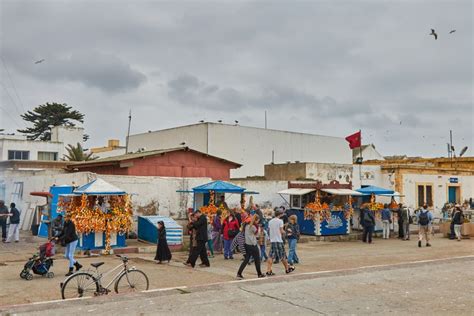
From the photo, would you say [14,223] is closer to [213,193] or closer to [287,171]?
[213,193]

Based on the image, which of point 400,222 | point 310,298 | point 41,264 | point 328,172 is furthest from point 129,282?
point 328,172

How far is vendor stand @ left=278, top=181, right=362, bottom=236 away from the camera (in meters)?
22.7

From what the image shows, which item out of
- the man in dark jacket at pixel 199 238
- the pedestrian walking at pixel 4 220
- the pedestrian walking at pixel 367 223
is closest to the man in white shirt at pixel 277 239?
the man in dark jacket at pixel 199 238

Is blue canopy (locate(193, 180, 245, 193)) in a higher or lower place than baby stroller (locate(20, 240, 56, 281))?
higher

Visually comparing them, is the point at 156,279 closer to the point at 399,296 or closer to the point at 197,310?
the point at 197,310

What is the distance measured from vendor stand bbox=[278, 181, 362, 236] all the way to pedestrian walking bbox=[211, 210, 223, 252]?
20.7ft

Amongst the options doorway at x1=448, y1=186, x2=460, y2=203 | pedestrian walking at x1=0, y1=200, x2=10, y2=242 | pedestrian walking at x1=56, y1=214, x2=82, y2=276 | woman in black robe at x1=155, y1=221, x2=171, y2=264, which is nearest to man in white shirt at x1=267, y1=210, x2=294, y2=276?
woman in black robe at x1=155, y1=221, x2=171, y2=264

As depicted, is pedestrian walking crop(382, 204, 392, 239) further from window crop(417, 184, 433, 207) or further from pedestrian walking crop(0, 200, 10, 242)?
pedestrian walking crop(0, 200, 10, 242)

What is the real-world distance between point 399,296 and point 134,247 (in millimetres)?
9826

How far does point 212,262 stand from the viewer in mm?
15531

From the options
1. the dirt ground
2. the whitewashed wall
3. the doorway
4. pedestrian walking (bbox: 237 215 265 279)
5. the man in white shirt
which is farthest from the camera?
the doorway

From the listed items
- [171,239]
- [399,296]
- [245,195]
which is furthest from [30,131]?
[399,296]

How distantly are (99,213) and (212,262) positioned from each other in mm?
4211

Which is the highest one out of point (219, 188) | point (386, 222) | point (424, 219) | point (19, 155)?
point (19, 155)
